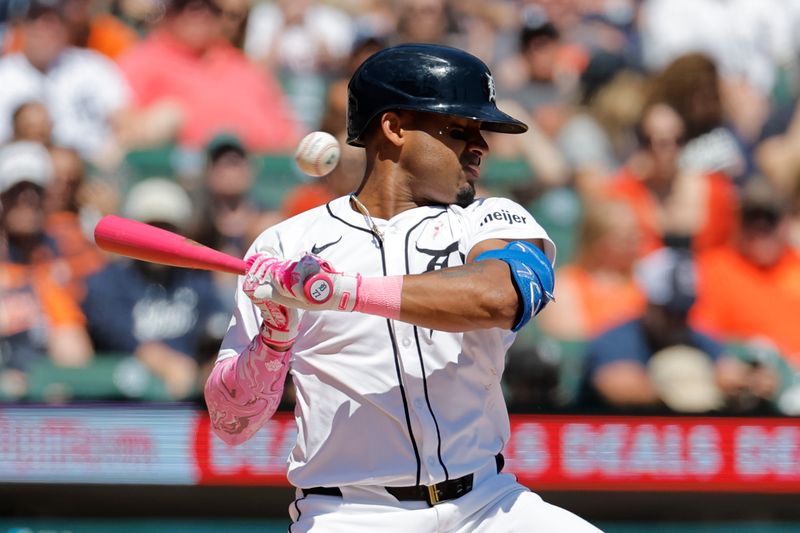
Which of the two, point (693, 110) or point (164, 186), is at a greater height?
point (693, 110)

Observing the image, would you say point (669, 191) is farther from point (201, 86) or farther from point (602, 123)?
point (201, 86)

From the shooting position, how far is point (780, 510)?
5.66 metres

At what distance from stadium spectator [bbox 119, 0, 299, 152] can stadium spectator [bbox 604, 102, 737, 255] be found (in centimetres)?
200

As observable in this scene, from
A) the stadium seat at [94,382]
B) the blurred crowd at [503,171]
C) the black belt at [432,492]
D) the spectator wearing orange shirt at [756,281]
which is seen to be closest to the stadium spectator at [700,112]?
the blurred crowd at [503,171]

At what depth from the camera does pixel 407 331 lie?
2.54 meters

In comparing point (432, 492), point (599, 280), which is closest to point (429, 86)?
point (432, 492)

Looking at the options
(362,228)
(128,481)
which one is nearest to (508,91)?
(128,481)

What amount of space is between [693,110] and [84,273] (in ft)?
11.8

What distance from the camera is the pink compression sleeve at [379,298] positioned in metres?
2.30

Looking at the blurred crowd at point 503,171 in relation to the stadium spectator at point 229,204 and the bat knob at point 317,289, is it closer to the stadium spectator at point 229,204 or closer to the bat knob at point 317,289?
the stadium spectator at point 229,204

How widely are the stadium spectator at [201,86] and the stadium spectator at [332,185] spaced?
417 mm

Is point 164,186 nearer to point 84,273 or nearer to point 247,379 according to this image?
point 84,273

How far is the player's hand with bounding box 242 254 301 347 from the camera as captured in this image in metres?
2.33

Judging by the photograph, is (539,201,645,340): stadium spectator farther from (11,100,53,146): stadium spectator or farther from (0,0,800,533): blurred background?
(11,100,53,146): stadium spectator
